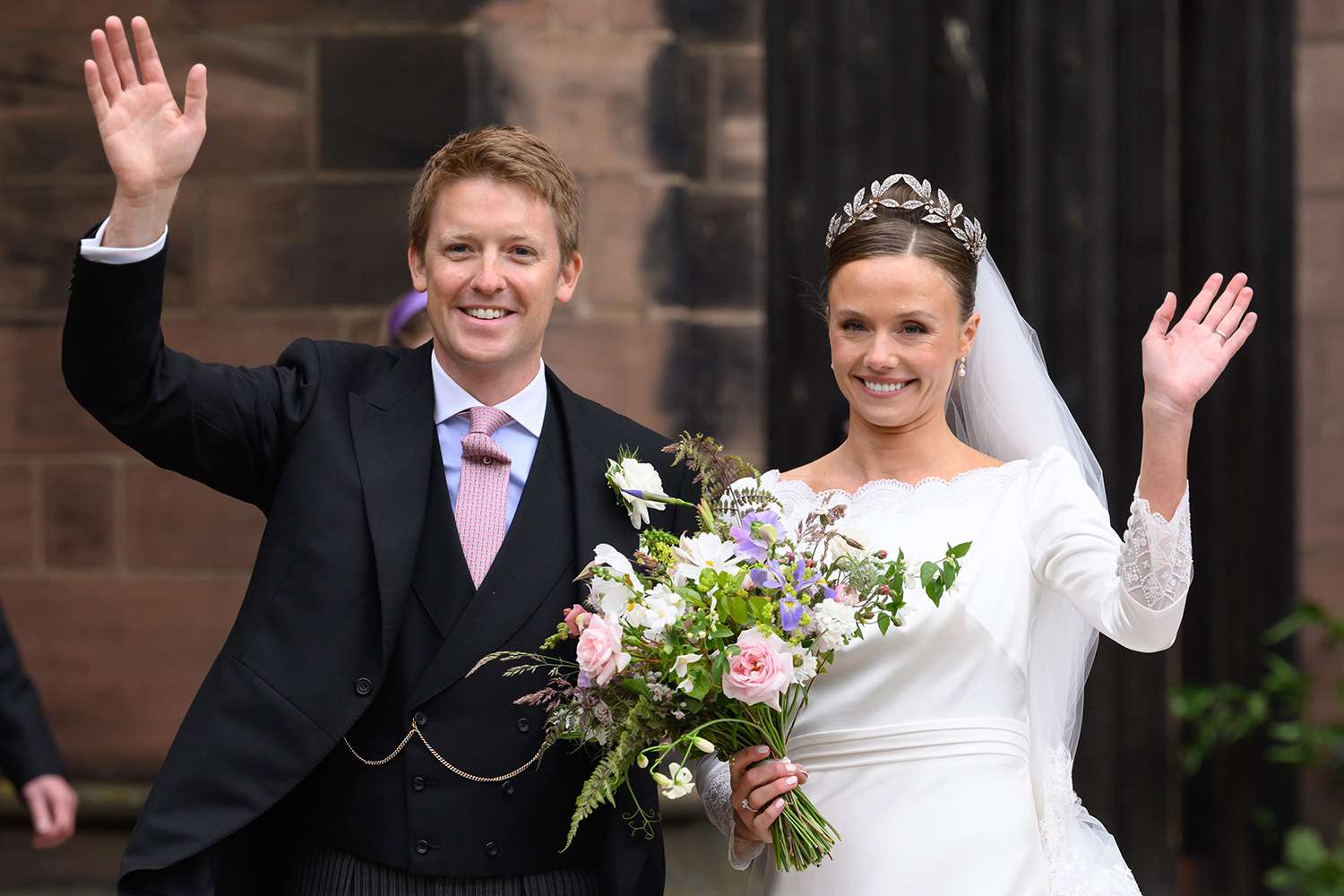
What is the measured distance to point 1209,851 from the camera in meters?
5.50

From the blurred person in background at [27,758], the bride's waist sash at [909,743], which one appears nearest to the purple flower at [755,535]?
the bride's waist sash at [909,743]

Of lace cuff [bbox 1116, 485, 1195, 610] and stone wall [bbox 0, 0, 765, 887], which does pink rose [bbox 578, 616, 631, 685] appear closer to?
lace cuff [bbox 1116, 485, 1195, 610]

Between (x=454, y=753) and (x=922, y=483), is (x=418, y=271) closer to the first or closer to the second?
(x=454, y=753)

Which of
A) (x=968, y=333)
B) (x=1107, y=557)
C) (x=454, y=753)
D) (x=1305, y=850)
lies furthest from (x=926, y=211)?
(x=1305, y=850)

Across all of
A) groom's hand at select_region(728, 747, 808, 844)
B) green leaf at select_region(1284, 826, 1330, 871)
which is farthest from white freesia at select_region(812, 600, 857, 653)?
green leaf at select_region(1284, 826, 1330, 871)

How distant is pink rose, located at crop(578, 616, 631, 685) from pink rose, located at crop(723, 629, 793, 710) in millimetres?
162

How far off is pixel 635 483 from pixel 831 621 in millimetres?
449

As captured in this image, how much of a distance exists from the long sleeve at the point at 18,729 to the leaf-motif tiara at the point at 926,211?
2.12 metres

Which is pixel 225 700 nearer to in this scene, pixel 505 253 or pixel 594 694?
pixel 594 694

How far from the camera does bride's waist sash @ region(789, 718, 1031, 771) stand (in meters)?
2.76

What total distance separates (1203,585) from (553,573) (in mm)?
3432

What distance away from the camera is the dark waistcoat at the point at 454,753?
258 cm

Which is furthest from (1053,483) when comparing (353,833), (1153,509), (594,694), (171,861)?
(171,861)

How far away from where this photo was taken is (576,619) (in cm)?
248
